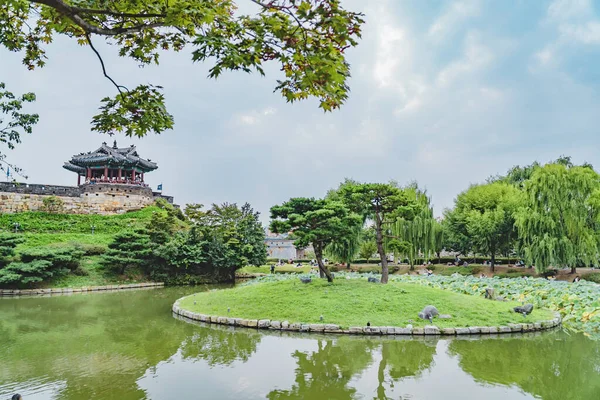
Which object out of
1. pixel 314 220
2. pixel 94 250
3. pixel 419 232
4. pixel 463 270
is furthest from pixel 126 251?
pixel 463 270

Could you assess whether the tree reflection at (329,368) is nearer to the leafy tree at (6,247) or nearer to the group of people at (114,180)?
the leafy tree at (6,247)

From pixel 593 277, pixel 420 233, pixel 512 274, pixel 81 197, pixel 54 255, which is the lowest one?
pixel 512 274

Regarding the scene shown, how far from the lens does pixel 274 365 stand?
279 inches

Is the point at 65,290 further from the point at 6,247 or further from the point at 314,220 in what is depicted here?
the point at 314,220

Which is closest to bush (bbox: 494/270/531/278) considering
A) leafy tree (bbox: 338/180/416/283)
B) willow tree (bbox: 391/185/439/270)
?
willow tree (bbox: 391/185/439/270)

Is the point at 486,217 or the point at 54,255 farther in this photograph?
the point at 486,217

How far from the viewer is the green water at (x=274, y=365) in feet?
19.0

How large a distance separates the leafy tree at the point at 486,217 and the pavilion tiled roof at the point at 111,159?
88.3 feet

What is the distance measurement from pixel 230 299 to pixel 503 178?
34823 mm

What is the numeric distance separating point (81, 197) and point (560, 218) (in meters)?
34.1

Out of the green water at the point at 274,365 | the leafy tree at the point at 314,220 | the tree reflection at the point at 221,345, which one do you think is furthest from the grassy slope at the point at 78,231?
the tree reflection at the point at 221,345

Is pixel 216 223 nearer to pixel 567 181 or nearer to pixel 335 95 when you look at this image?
pixel 567 181

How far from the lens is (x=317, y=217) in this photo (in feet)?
41.5

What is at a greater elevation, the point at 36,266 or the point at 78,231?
the point at 78,231
